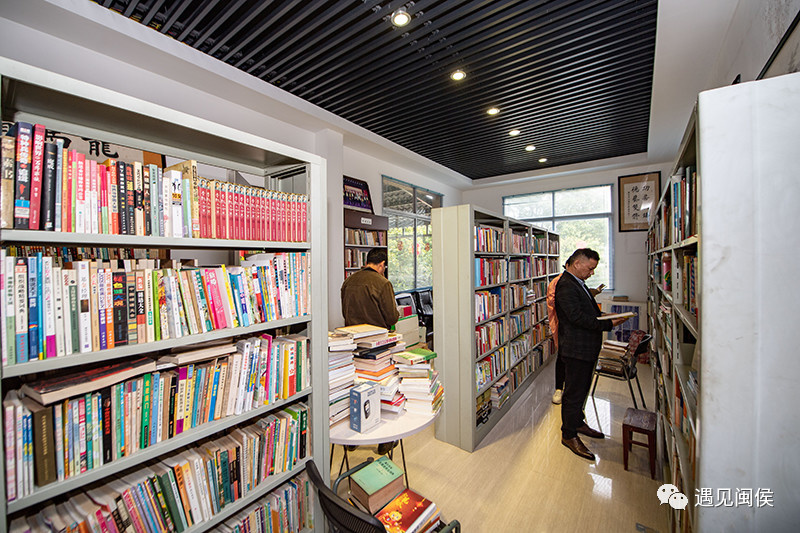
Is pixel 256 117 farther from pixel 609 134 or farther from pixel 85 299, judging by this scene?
pixel 609 134

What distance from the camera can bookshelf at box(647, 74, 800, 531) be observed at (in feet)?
2.81

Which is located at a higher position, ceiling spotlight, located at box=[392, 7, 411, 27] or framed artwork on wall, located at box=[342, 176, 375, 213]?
ceiling spotlight, located at box=[392, 7, 411, 27]

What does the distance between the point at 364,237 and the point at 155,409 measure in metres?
4.24

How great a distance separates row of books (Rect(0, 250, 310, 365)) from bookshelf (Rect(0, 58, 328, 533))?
0.04 m

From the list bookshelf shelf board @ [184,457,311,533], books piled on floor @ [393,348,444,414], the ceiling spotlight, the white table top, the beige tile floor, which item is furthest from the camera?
the ceiling spotlight

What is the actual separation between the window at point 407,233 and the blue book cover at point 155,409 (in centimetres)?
494

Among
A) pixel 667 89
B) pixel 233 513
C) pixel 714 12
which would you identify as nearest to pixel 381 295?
pixel 233 513

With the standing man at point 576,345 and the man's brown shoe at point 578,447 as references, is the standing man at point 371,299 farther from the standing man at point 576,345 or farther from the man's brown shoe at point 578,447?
the man's brown shoe at point 578,447

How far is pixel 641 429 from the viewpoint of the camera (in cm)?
244

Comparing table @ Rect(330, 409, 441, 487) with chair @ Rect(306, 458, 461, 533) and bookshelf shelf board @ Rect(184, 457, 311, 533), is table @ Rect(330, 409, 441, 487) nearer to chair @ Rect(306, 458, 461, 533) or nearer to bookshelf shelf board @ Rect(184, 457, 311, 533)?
bookshelf shelf board @ Rect(184, 457, 311, 533)

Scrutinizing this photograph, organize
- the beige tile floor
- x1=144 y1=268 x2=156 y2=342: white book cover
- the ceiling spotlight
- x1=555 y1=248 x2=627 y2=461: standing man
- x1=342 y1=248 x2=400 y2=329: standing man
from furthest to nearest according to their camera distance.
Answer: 1. x1=342 y1=248 x2=400 y2=329: standing man
2. x1=555 y1=248 x2=627 y2=461: standing man
3. the ceiling spotlight
4. the beige tile floor
5. x1=144 y1=268 x2=156 y2=342: white book cover

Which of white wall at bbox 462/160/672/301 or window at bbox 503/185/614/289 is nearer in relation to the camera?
white wall at bbox 462/160/672/301

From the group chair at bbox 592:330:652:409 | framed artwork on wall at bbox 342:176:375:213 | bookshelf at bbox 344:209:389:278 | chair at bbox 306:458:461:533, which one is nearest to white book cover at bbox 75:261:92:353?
chair at bbox 306:458:461:533

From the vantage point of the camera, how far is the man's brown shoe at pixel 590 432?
305 cm
